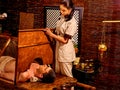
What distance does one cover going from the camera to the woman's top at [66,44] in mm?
3953

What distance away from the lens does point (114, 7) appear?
15.7ft

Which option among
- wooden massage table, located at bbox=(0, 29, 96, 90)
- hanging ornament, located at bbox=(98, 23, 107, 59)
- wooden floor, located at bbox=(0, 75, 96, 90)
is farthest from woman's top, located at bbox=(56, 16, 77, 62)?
hanging ornament, located at bbox=(98, 23, 107, 59)

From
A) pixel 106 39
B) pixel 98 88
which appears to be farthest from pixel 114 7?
pixel 98 88

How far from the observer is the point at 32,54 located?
12.3 feet

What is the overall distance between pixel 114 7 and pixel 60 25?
57.8 inches

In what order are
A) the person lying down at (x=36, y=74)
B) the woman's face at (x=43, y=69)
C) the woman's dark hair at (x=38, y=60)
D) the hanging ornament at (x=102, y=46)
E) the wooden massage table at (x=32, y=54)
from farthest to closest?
the hanging ornament at (x=102, y=46)
the woman's dark hair at (x=38, y=60)
the woman's face at (x=43, y=69)
the person lying down at (x=36, y=74)
the wooden massage table at (x=32, y=54)

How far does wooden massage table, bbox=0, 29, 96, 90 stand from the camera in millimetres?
3482

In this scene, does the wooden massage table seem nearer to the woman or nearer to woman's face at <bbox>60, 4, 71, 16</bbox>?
the woman

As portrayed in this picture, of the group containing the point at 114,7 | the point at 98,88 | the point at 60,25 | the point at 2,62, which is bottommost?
the point at 98,88

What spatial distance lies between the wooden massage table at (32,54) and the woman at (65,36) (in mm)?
179

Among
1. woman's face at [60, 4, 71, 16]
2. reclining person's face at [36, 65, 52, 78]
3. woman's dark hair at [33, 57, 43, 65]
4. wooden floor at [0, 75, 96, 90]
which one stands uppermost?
woman's face at [60, 4, 71, 16]

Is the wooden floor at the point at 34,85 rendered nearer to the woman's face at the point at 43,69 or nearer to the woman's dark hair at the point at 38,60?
the woman's face at the point at 43,69

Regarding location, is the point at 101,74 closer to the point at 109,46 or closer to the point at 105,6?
the point at 109,46

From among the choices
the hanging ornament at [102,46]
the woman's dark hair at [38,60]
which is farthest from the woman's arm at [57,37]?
the hanging ornament at [102,46]
